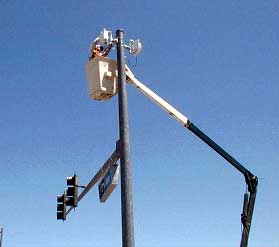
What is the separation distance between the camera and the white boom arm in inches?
454

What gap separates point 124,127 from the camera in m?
8.98

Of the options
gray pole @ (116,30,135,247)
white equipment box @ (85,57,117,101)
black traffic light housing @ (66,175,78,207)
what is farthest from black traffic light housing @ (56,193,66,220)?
gray pole @ (116,30,135,247)

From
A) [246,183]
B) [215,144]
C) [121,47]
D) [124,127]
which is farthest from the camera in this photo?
[246,183]

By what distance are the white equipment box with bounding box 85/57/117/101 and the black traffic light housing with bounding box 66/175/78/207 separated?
2348 mm

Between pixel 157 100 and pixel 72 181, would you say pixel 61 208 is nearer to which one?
pixel 72 181

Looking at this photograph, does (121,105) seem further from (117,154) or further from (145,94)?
(145,94)

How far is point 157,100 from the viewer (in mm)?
12156

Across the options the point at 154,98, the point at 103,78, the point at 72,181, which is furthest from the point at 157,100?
the point at 72,181

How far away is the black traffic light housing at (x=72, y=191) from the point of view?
11766 millimetres

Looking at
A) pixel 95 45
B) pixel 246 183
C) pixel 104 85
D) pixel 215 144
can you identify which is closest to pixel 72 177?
pixel 104 85

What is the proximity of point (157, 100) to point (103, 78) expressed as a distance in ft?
6.42

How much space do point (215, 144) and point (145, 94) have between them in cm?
369

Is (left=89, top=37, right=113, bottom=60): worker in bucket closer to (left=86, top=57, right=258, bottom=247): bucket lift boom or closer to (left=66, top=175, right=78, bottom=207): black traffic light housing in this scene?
(left=86, top=57, right=258, bottom=247): bucket lift boom

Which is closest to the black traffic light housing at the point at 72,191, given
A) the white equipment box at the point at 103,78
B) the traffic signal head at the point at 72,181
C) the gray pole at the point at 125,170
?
the traffic signal head at the point at 72,181
